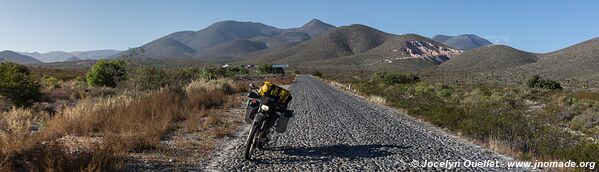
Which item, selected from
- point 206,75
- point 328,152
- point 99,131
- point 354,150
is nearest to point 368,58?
point 206,75

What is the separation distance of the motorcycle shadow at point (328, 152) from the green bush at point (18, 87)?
47.5 feet

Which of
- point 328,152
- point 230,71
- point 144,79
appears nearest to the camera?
point 328,152

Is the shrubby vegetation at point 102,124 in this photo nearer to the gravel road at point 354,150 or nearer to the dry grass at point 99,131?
the dry grass at point 99,131

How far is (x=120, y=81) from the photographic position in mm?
20891

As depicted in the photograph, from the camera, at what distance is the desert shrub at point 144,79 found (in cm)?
2002

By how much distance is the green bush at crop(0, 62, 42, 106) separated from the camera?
18.3 metres

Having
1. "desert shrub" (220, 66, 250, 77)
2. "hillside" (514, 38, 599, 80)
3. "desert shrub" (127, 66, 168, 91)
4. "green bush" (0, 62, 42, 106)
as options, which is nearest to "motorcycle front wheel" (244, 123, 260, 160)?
"desert shrub" (127, 66, 168, 91)

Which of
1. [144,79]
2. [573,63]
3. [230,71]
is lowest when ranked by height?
[230,71]

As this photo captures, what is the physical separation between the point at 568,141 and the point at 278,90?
6.99 meters

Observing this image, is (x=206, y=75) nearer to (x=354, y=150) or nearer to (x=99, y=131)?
(x=99, y=131)

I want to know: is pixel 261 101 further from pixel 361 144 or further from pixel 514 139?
pixel 514 139

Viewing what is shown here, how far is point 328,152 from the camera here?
8742 millimetres

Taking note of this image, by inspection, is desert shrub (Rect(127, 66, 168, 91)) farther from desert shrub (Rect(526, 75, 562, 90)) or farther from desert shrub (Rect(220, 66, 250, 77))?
desert shrub (Rect(220, 66, 250, 77))

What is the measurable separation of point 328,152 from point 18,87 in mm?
15540
